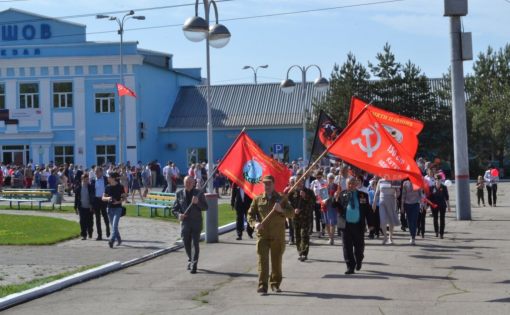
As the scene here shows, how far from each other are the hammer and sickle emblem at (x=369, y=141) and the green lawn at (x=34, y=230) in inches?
347

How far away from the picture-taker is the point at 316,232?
23.3m

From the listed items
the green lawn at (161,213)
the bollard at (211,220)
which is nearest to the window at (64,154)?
the green lawn at (161,213)

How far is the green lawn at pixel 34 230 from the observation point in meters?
20.8

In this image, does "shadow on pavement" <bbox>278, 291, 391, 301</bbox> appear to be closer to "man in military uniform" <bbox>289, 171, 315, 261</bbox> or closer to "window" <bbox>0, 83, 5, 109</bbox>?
"man in military uniform" <bbox>289, 171, 315, 261</bbox>

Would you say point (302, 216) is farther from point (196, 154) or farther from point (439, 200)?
point (196, 154)

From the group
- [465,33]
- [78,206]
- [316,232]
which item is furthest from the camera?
[465,33]

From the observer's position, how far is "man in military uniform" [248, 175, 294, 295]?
12492 mm

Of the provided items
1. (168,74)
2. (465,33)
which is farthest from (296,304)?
(168,74)

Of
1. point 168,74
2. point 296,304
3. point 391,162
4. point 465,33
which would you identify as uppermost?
point 168,74

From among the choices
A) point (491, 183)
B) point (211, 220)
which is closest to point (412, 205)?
point (211, 220)

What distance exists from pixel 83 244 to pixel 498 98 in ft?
150

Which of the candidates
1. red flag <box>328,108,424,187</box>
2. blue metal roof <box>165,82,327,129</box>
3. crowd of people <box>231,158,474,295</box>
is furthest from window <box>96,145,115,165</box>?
red flag <box>328,108,424,187</box>

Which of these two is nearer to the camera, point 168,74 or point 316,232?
point 316,232

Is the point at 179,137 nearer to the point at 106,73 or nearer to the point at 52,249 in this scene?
the point at 106,73
